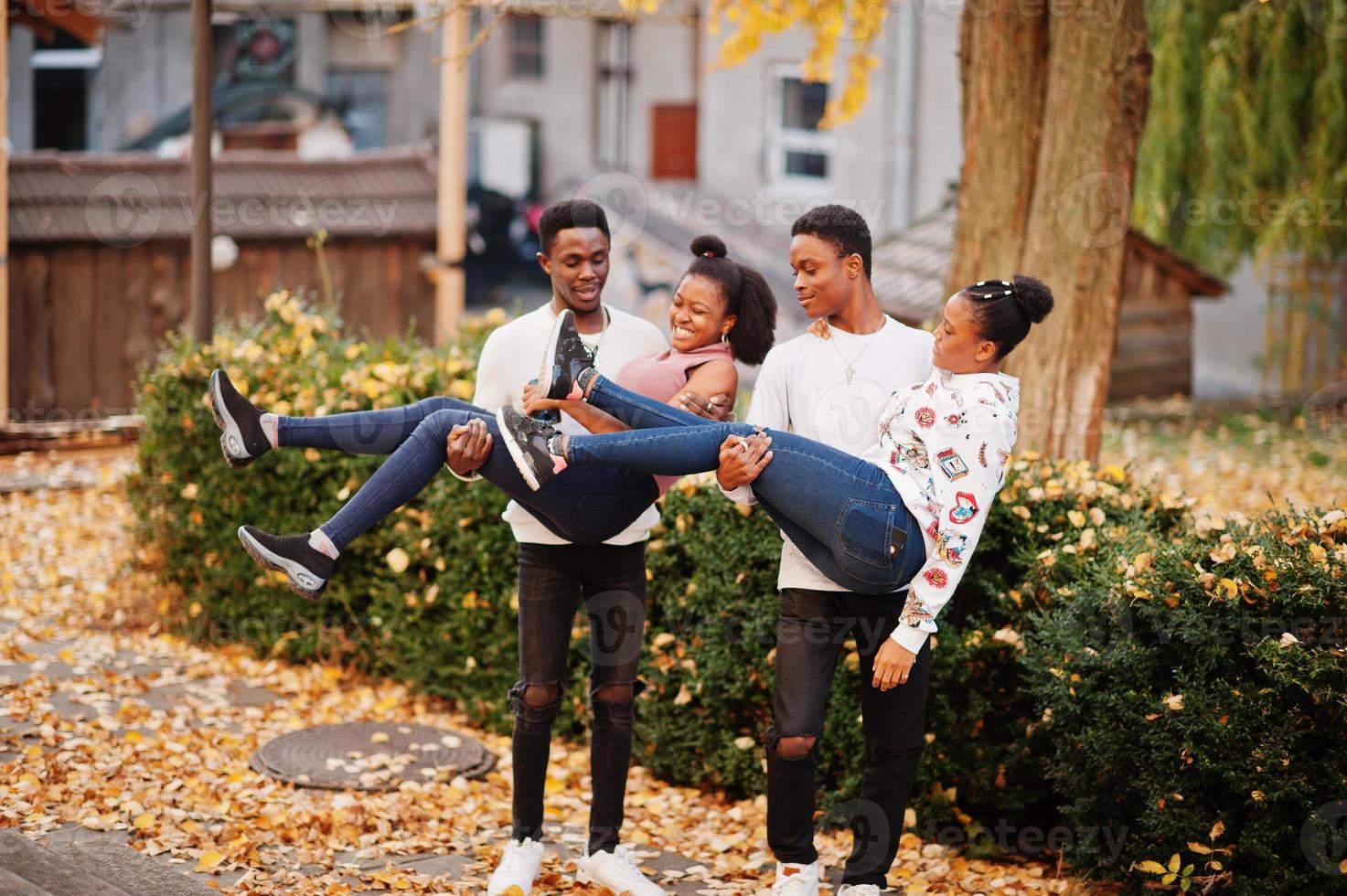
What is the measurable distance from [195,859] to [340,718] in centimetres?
162

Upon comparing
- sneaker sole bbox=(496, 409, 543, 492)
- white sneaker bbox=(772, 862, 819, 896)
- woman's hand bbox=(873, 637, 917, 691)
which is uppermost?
sneaker sole bbox=(496, 409, 543, 492)

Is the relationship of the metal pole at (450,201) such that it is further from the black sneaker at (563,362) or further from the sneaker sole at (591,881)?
the black sneaker at (563,362)

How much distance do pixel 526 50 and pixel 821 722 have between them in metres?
22.8

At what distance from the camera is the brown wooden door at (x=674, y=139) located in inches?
941

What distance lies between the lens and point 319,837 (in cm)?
451

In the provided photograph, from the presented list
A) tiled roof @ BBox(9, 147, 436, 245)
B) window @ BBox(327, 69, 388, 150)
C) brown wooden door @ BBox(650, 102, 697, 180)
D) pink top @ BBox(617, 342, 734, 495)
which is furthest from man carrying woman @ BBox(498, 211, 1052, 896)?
window @ BBox(327, 69, 388, 150)

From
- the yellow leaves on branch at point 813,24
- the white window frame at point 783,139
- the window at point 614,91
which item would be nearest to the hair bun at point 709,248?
the yellow leaves on branch at point 813,24

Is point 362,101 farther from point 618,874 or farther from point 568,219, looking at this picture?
point 618,874

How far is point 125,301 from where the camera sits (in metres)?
11.7

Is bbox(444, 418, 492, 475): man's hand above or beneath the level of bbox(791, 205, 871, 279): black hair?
beneath

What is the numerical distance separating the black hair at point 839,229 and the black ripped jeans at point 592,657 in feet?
3.51

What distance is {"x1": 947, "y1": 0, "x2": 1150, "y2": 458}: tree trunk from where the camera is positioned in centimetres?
628

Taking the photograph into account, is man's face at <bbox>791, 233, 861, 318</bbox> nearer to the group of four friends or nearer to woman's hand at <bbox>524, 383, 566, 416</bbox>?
the group of four friends

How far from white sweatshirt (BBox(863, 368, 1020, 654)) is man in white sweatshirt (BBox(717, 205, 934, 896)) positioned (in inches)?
6.2
